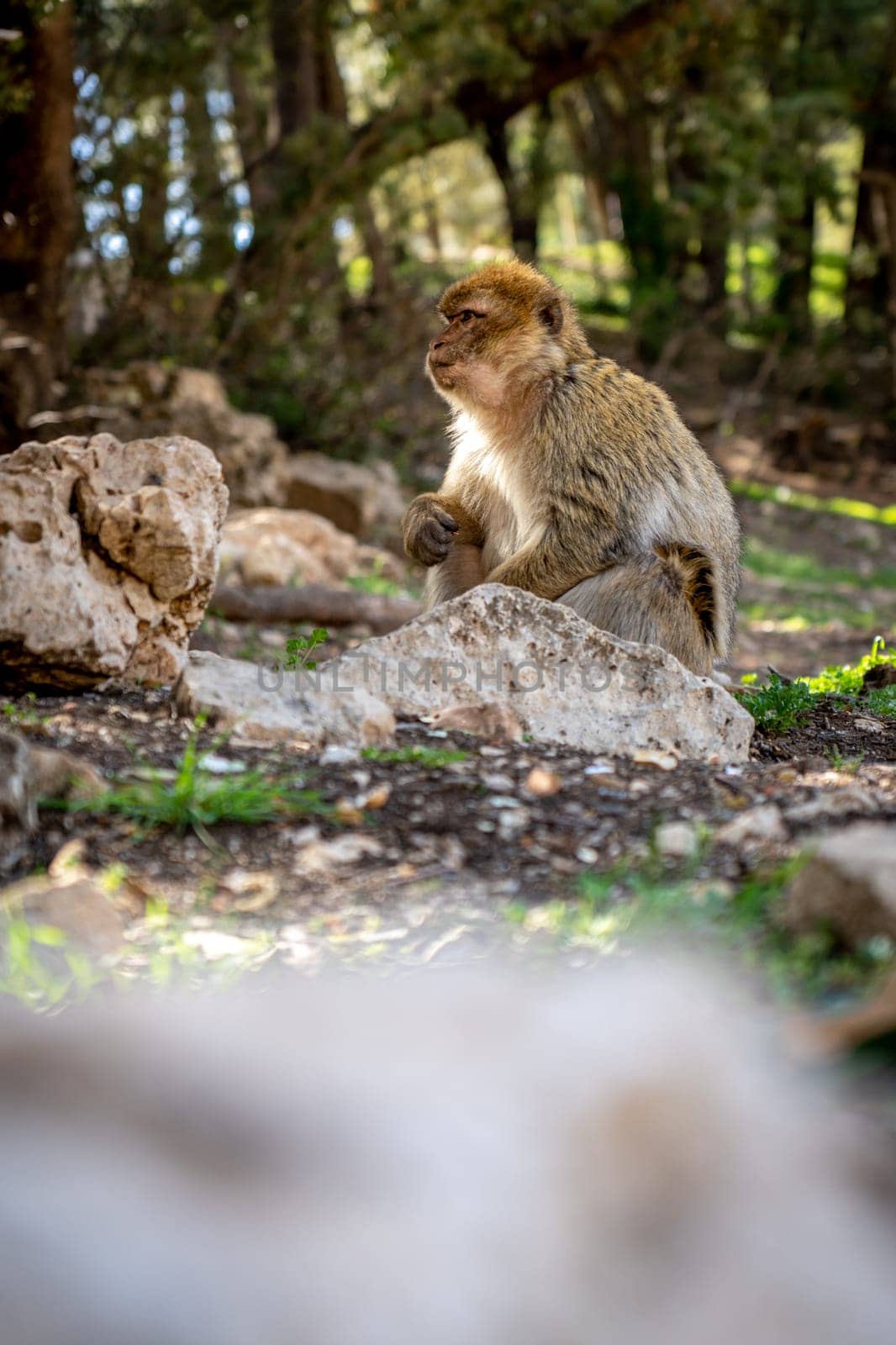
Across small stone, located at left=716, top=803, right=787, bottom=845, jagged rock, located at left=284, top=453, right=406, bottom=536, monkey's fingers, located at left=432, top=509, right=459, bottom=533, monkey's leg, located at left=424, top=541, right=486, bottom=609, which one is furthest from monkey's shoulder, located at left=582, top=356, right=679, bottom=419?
jagged rock, located at left=284, top=453, right=406, bottom=536

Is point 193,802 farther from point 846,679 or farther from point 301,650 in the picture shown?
point 846,679

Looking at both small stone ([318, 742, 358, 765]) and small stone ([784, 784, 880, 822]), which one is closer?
small stone ([784, 784, 880, 822])

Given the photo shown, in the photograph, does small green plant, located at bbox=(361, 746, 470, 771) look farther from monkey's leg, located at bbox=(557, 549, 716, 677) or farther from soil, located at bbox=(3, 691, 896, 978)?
monkey's leg, located at bbox=(557, 549, 716, 677)

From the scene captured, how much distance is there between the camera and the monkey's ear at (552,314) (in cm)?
449

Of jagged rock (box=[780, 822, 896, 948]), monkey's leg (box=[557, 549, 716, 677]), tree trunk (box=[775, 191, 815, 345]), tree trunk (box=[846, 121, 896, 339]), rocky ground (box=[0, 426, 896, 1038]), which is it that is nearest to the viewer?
jagged rock (box=[780, 822, 896, 948])

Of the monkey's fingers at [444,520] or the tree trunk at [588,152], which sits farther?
the tree trunk at [588,152]

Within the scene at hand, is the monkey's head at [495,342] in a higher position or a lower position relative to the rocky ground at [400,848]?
higher

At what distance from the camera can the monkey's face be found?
14.5ft

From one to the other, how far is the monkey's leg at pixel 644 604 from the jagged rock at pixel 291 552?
366 cm

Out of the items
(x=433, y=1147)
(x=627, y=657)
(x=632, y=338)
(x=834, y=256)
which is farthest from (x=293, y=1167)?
(x=834, y=256)

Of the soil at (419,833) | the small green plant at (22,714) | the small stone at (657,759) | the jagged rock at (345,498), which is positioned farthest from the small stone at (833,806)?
the jagged rock at (345,498)

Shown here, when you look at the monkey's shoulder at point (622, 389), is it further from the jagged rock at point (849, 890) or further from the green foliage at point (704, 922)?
the jagged rock at point (849, 890)

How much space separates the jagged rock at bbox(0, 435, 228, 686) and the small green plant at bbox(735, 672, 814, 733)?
1712 mm

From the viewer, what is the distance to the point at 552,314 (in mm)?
4496
